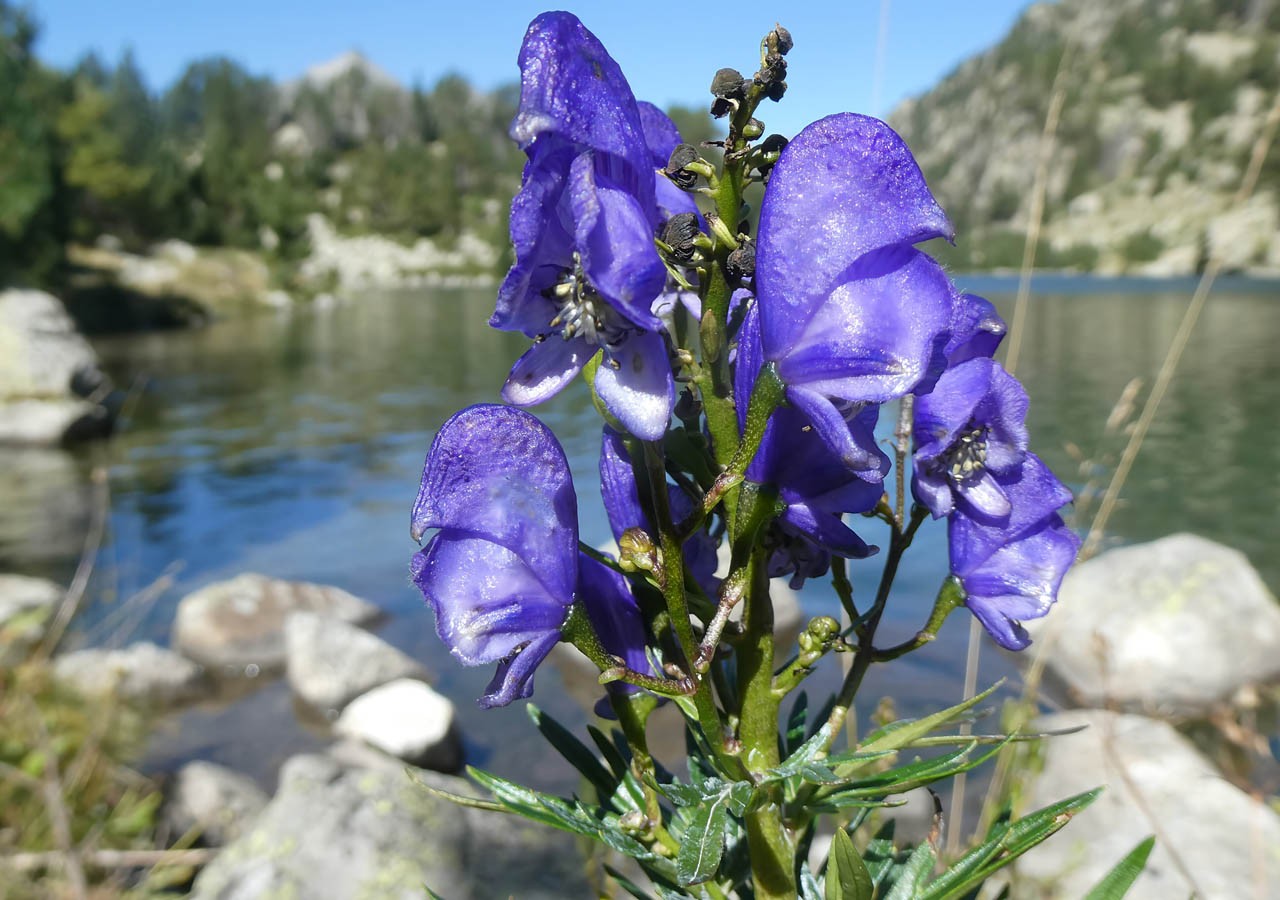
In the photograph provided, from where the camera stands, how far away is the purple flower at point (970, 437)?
88 centimetres

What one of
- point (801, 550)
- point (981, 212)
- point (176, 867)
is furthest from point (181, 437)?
point (981, 212)

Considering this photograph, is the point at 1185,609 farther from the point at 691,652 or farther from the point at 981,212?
the point at 981,212

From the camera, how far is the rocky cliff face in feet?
195

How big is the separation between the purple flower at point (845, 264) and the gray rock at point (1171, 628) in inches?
182

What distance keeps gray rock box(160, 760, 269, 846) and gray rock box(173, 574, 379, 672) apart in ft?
5.84

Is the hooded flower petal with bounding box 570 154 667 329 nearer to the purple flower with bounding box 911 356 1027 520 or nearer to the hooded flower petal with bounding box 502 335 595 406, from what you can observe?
the hooded flower petal with bounding box 502 335 595 406

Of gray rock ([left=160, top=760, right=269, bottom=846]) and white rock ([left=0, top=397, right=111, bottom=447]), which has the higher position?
gray rock ([left=160, top=760, right=269, bottom=846])

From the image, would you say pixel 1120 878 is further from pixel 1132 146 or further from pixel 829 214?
pixel 1132 146

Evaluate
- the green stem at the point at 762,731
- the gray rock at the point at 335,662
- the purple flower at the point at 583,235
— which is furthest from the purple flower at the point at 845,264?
the gray rock at the point at 335,662

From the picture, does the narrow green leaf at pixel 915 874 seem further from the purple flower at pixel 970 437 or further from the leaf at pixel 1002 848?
the purple flower at pixel 970 437

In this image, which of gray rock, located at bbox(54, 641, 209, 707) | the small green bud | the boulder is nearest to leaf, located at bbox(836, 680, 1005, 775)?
the small green bud

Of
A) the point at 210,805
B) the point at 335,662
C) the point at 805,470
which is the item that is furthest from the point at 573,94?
the point at 335,662

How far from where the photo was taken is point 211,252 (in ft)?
115

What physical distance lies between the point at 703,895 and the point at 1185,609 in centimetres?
541
